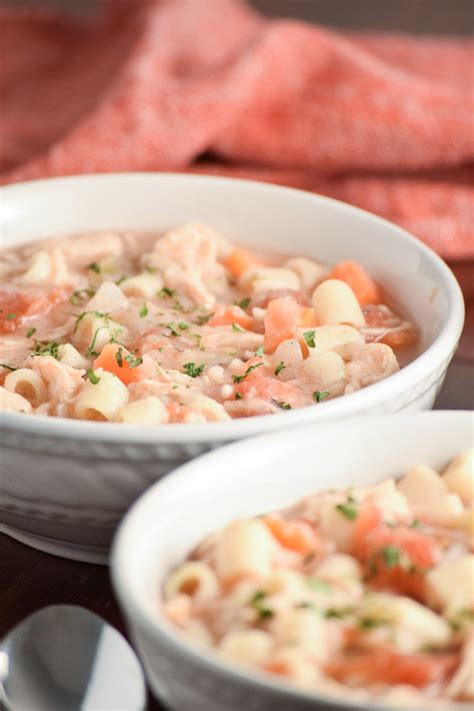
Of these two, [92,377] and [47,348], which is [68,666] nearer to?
[92,377]

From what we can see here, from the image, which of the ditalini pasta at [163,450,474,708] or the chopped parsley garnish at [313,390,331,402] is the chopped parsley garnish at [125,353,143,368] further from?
the ditalini pasta at [163,450,474,708]

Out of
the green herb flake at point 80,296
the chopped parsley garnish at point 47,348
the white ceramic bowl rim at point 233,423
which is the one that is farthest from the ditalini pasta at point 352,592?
the green herb flake at point 80,296

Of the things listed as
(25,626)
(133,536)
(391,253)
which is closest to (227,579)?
(133,536)

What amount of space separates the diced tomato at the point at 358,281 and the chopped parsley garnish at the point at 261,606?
114 centimetres

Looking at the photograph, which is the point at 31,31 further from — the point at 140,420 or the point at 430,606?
the point at 430,606

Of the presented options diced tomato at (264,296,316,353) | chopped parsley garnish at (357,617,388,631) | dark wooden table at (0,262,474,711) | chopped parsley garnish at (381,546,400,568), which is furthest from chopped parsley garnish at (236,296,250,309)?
chopped parsley garnish at (357,617,388,631)

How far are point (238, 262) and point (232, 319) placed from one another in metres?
0.32

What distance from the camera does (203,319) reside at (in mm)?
2303

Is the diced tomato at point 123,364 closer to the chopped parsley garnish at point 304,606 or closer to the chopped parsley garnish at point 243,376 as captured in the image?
the chopped parsley garnish at point 243,376

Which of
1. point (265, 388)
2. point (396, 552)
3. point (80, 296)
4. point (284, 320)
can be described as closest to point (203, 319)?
point (284, 320)

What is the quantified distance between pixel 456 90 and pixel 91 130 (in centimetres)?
122

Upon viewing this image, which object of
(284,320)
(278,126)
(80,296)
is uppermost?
(284,320)

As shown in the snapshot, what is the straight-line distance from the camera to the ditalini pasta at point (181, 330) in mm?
1907

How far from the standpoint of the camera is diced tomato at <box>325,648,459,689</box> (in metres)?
1.27
